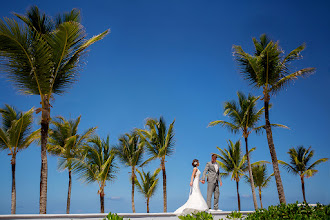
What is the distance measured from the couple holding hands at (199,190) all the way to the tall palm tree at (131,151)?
13.4 metres

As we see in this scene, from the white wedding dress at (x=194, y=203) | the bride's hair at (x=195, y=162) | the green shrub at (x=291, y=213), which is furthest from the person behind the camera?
the bride's hair at (x=195, y=162)

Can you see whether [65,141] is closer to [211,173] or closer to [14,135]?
[14,135]

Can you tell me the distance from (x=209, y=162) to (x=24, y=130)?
1420 centimetres

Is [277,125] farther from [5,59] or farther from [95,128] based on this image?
[5,59]

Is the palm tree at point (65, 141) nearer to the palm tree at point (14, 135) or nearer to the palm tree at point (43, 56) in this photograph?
the palm tree at point (14, 135)

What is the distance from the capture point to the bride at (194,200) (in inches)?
364

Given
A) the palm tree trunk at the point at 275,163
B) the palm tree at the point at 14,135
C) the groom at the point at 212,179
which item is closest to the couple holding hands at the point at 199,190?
the groom at the point at 212,179

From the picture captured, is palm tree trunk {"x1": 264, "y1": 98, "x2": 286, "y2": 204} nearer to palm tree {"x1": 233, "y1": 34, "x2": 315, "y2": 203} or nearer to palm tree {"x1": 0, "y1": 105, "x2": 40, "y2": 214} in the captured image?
palm tree {"x1": 233, "y1": 34, "x2": 315, "y2": 203}

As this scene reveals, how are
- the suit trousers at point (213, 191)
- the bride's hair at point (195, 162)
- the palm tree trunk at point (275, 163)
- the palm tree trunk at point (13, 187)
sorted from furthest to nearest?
the palm tree trunk at point (13, 187)
the palm tree trunk at point (275, 163)
the suit trousers at point (213, 191)
the bride's hair at point (195, 162)

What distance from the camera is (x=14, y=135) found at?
19203 mm

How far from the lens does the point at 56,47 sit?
456 inches

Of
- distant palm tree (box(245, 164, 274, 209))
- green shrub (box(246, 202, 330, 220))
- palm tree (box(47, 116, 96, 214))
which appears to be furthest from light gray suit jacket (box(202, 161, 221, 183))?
distant palm tree (box(245, 164, 274, 209))

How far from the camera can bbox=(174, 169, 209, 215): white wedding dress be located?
919cm

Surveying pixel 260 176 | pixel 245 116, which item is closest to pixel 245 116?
pixel 245 116
